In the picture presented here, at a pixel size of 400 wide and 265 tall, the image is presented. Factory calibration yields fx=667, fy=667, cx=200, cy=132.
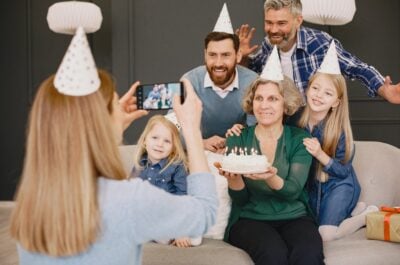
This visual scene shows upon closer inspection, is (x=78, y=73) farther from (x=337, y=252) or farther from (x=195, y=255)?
(x=337, y=252)

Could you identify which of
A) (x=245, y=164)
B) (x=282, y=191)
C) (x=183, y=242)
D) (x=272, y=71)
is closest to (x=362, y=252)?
(x=282, y=191)

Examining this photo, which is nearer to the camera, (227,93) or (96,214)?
(96,214)

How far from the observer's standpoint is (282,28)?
148 inches

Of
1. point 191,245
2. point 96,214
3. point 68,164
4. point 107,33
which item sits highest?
point 107,33

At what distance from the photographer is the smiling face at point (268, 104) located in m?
2.84

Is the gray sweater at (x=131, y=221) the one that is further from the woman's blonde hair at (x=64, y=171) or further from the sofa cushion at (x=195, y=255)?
the sofa cushion at (x=195, y=255)

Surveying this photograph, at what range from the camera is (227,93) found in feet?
11.4

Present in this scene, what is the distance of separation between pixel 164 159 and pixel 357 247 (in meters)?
0.90

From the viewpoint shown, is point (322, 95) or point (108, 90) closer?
point (108, 90)

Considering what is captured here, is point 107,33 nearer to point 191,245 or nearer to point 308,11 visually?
point 308,11

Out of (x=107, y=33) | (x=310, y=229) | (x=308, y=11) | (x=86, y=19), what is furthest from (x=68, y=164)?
(x=107, y=33)

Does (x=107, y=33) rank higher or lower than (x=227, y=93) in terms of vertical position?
higher

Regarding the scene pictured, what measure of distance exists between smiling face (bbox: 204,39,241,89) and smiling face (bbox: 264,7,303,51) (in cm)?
36

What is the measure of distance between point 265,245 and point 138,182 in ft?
4.03
